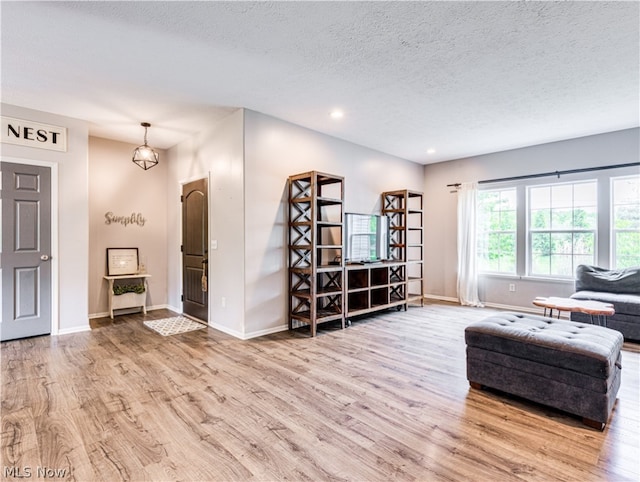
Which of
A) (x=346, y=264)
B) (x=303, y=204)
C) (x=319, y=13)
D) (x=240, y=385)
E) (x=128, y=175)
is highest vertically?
(x=319, y=13)

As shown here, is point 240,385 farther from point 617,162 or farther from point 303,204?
point 617,162

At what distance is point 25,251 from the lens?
3883 millimetres

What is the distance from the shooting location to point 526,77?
3.17 meters

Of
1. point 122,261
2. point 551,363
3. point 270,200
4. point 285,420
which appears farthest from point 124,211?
point 551,363

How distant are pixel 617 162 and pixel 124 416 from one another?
6.57 meters

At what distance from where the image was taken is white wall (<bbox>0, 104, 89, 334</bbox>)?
4074 millimetres

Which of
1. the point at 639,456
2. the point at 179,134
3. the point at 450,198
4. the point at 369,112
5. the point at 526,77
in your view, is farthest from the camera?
the point at 450,198

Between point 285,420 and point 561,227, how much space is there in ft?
17.5

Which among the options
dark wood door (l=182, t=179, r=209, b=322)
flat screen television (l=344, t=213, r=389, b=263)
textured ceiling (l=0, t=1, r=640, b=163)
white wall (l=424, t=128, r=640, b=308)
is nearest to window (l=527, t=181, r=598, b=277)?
white wall (l=424, t=128, r=640, b=308)

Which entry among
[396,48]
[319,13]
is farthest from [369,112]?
[319,13]

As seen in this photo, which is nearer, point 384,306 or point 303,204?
point 303,204

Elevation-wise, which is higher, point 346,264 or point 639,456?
point 346,264

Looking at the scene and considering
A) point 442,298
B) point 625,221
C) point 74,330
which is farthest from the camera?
point 442,298

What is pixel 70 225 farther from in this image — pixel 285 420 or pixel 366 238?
pixel 366 238
